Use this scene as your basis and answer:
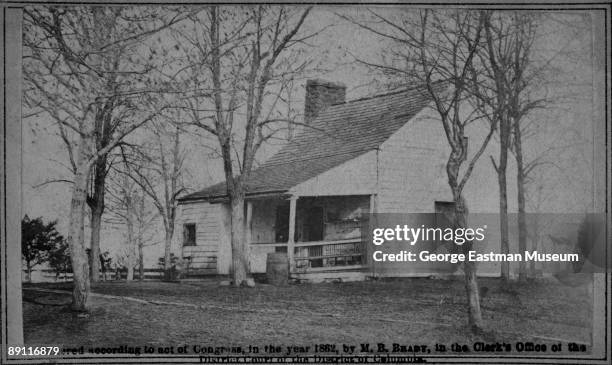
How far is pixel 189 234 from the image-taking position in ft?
29.2

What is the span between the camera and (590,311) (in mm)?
8727

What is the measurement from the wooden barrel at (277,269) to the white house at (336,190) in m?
0.10

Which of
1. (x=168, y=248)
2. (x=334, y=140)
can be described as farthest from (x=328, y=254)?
(x=168, y=248)

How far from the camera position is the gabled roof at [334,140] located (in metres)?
8.91

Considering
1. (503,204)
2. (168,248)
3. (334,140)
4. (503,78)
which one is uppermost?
(503,78)

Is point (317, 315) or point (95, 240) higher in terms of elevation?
point (95, 240)

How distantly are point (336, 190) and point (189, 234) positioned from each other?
6.28 feet

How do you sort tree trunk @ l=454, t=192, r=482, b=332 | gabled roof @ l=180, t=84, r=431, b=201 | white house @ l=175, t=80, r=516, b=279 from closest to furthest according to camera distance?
tree trunk @ l=454, t=192, r=482, b=332
white house @ l=175, t=80, r=516, b=279
gabled roof @ l=180, t=84, r=431, b=201

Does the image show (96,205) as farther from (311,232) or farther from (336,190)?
(336,190)

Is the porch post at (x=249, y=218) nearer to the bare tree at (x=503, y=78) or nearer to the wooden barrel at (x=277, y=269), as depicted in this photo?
the wooden barrel at (x=277, y=269)

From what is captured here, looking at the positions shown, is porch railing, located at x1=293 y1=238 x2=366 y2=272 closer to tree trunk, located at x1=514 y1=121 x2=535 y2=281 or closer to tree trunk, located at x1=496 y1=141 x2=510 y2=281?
tree trunk, located at x1=496 y1=141 x2=510 y2=281

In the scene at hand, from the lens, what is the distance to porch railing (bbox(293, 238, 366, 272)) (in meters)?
8.83

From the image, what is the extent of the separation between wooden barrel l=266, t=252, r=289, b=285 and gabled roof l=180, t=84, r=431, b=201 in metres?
0.84

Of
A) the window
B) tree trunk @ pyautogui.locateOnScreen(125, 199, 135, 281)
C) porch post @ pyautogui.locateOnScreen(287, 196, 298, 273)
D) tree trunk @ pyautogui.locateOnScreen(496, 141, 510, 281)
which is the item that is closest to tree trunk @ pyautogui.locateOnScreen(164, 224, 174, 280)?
the window
